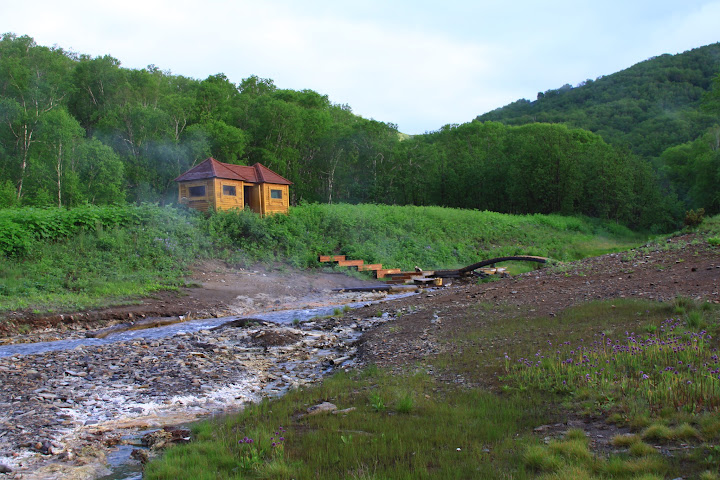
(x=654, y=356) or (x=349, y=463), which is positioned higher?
(x=654, y=356)

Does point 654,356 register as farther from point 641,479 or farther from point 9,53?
point 9,53

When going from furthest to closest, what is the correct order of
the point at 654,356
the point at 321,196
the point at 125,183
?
the point at 321,196, the point at 125,183, the point at 654,356

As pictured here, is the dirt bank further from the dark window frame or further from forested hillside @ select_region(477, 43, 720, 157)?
forested hillside @ select_region(477, 43, 720, 157)

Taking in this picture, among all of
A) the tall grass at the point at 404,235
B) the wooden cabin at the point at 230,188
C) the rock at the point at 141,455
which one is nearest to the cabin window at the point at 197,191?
the wooden cabin at the point at 230,188

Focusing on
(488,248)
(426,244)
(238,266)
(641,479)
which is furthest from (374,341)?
(488,248)

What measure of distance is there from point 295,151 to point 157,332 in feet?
149

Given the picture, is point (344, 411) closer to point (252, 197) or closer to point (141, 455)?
point (141, 455)

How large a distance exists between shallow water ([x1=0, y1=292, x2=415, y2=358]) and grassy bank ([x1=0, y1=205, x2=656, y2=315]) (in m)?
3.31

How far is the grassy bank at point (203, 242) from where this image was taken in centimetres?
2002

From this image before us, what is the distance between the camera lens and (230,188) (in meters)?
32.0

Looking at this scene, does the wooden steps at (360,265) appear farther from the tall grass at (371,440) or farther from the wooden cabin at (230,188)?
the tall grass at (371,440)

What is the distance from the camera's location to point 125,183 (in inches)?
1826

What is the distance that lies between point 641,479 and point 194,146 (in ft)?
158

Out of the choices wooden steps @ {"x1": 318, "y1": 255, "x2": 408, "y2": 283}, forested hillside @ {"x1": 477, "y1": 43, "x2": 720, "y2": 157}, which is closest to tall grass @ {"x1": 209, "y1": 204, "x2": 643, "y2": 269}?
wooden steps @ {"x1": 318, "y1": 255, "x2": 408, "y2": 283}
